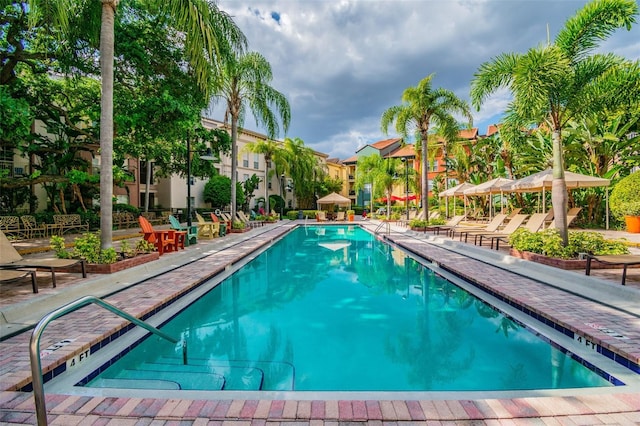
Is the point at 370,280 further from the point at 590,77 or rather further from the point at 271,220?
the point at 271,220

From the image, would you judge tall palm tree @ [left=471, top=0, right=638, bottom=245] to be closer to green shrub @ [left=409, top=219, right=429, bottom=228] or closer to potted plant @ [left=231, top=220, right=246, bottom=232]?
green shrub @ [left=409, top=219, right=429, bottom=228]

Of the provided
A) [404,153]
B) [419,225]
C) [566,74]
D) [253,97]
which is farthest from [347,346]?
[404,153]

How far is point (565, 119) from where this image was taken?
8828 millimetres

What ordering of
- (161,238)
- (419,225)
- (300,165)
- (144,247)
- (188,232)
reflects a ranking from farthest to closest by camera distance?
(300,165) < (419,225) < (188,232) < (161,238) < (144,247)

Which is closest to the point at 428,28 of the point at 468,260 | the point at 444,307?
the point at 468,260

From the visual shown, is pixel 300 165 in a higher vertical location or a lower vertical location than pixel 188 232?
higher

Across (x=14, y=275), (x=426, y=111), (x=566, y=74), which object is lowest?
(x=14, y=275)

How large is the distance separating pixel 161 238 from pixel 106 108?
4.28 meters

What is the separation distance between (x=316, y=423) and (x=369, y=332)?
2.92m

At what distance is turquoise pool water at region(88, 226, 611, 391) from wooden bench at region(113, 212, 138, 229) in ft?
48.1

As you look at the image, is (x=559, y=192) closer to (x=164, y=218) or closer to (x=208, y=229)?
(x=208, y=229)

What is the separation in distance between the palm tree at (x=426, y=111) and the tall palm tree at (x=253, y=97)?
6.66m

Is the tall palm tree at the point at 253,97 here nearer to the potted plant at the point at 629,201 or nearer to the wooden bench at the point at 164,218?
the wooden bench at the point at 164,218

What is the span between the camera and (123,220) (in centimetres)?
1997
